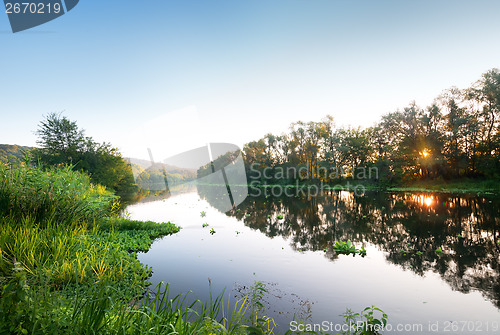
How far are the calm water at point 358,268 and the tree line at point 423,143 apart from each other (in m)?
Result: 28.3

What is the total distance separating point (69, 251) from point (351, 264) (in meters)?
8.23

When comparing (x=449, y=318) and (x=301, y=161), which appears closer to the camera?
(x=449, y=318)

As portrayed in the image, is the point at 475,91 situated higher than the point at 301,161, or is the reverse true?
the point at 475,91

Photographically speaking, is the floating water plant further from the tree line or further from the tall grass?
the tree line

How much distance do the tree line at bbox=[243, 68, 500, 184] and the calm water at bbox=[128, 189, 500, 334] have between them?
28277 millimetres

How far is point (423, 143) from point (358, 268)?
1567 inches

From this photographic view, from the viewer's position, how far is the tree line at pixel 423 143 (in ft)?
105

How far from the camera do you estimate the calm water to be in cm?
461

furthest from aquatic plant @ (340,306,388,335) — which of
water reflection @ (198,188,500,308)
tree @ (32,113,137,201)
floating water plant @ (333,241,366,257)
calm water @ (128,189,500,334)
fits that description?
tree @ (32,113,137,201)

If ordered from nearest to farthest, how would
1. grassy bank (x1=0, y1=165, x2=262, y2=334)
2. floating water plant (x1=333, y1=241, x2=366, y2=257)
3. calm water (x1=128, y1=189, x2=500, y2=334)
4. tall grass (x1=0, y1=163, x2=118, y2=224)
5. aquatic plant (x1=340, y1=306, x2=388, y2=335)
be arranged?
grassy bank (x1=0, y1=165, x2=262, y2=334)
aquatic plant (x1=340, y1=306, x2=388, y2=335)
calm water (x1=128, y1=189, x2=500, y2=334)
tall grass (x1=0, y1=163, x2=118, y2=224)
floating water plant (x1=333, y1=241, x2=366, y2=257)

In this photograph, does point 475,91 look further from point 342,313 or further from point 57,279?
point 57,279

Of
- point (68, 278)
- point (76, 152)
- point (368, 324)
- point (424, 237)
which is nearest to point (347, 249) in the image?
point (424, 237)

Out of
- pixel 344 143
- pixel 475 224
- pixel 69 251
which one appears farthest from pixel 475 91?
pixel 69 251

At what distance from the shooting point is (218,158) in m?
89.0
